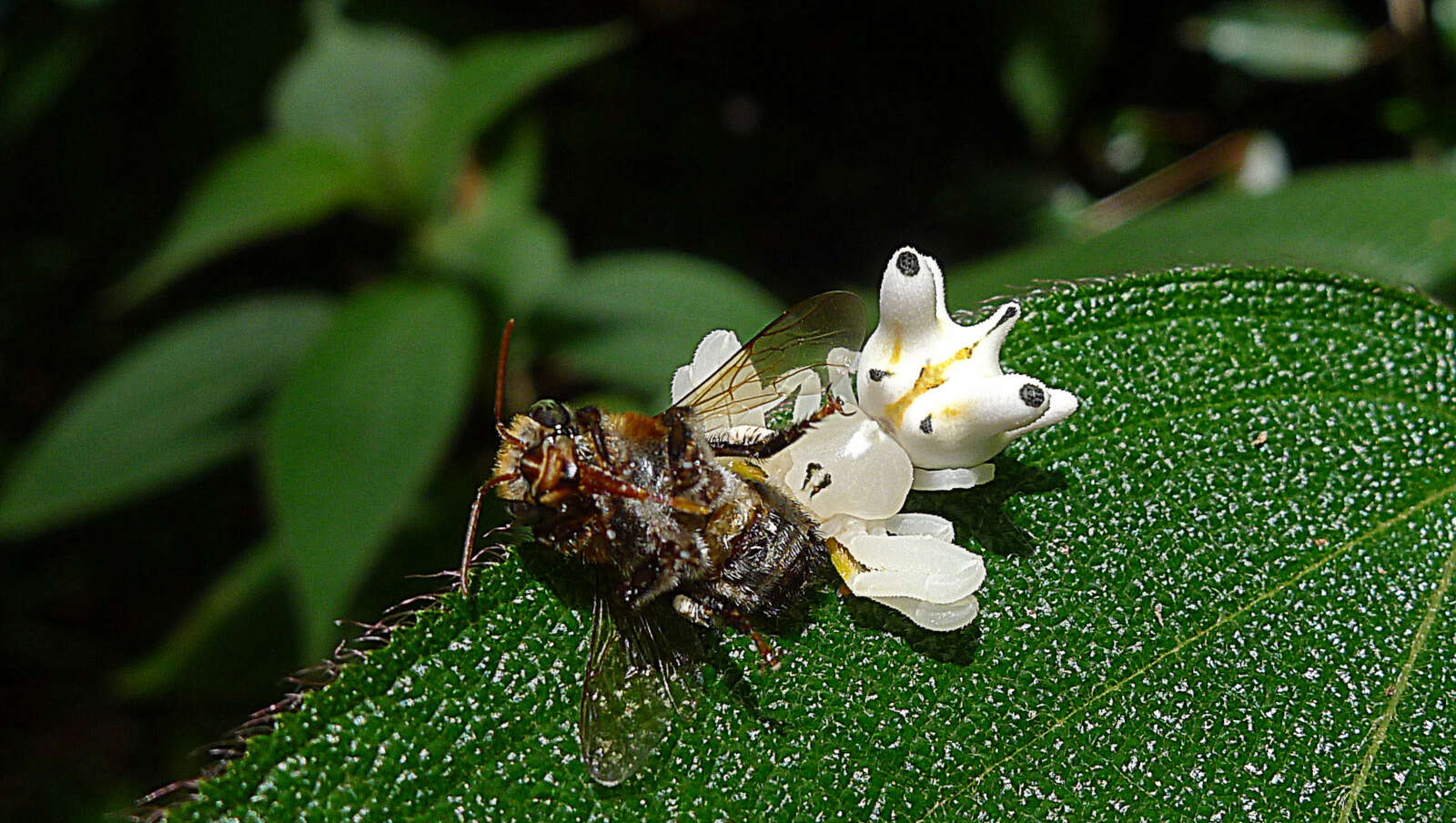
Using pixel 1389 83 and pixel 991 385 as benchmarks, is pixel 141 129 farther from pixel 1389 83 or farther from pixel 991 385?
pixel 1389 83

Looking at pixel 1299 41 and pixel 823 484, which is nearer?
pixel 823 484

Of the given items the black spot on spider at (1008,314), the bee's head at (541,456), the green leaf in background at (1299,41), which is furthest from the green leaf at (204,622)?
the green leaf in background at (1299,41)

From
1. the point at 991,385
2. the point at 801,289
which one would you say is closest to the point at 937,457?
the point at 991,385

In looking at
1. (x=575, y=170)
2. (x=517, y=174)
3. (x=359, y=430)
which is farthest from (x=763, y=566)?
(x=575, y=170)

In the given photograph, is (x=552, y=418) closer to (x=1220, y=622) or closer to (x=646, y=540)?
(x=646, y=540)

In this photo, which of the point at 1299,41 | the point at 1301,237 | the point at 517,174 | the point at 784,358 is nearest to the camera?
the point at 784,358

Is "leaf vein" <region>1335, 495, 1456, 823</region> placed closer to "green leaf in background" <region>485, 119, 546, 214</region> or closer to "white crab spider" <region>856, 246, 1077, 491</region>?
"white crab spider" <region>856, 246, 1077, 491</region>

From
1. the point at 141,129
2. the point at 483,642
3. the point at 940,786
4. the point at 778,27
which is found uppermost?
the point at 141,129
